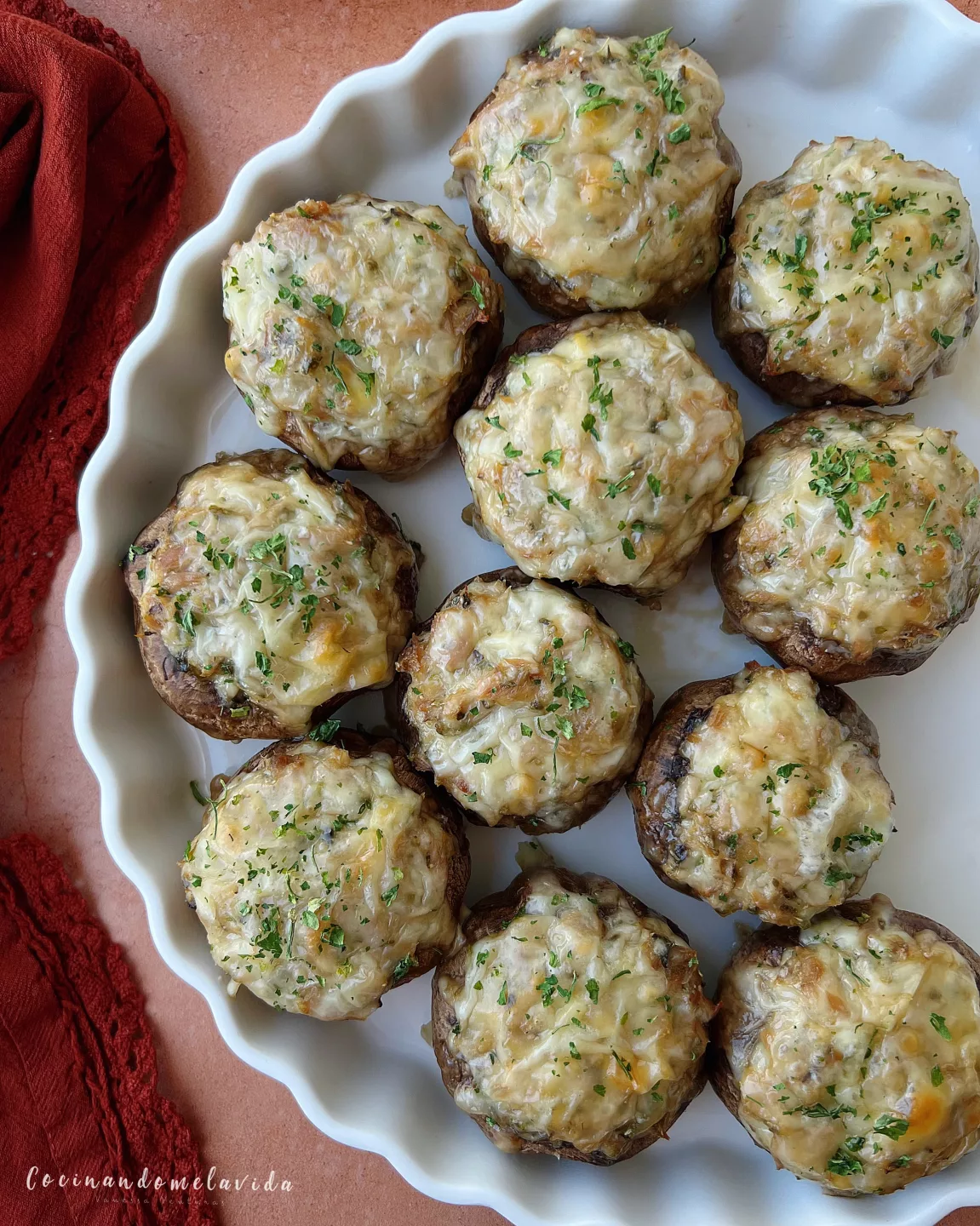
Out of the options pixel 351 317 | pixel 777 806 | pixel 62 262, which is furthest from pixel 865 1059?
pixel 62 262

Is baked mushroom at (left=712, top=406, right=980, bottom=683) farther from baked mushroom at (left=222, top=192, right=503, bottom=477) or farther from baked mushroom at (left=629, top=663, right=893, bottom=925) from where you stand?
baked mushroom at (left=222, top=192, right=503, bottom=477)

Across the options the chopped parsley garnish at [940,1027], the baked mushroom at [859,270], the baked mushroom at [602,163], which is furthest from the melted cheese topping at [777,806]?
the baked mushroom at [602,163]

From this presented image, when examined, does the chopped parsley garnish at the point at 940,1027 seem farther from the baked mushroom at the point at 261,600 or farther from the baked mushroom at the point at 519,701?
the baked mushroom at the point at 261,600

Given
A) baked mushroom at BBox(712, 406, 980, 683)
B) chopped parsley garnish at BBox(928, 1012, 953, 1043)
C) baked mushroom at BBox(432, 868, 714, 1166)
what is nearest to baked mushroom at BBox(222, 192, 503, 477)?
baked mushroom at BBox(712, 406, 980, 683)

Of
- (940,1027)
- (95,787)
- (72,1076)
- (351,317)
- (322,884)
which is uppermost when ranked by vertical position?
(351,317)

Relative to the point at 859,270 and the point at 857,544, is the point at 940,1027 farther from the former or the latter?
the point at 859,270
